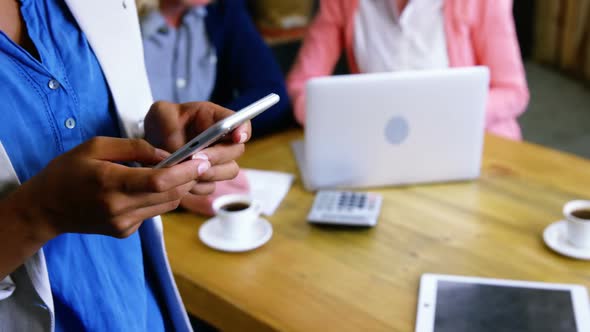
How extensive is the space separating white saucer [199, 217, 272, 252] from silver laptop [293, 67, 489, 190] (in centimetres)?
19

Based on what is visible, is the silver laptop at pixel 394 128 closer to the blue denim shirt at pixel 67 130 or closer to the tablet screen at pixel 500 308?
the tablet screen at pixel 500 308

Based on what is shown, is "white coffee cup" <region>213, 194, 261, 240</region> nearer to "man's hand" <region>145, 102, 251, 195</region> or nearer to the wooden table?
the wooden table

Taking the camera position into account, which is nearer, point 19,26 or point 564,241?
point 19,26

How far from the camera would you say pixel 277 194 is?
4.35 feet

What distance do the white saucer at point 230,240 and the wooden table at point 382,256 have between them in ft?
0.04

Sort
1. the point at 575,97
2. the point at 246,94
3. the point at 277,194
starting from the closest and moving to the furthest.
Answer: the point at 277,194 → the point at 246,94 → the point at 575,97

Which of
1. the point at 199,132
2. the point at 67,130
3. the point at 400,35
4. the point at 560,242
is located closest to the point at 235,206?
the point at 199,132

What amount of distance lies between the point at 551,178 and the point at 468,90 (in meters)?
0.28

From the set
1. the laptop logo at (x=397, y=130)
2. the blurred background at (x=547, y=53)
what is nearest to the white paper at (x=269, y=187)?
the laptop logo at (x=397, y=130)

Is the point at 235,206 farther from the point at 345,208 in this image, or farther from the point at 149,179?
A: the point at 149,179

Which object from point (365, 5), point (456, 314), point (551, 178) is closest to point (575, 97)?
point (365, 5)

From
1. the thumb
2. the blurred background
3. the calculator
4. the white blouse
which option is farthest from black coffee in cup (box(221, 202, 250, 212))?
the blurred background

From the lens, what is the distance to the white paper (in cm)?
129

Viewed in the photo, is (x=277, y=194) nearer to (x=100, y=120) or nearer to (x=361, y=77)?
Answer: (x=361, y=77)
